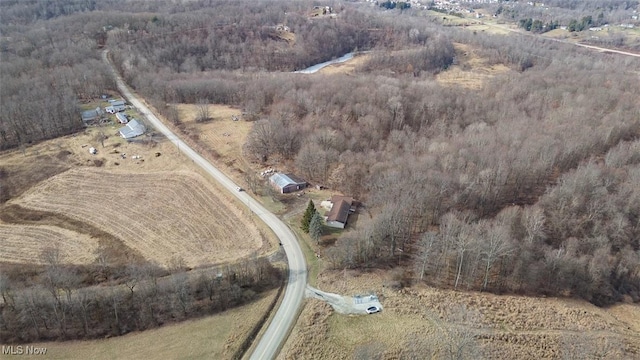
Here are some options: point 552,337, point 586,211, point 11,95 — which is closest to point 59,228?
point 11,95

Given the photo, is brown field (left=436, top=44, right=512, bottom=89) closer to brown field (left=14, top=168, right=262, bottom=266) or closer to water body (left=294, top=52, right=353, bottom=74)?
water body (left=294, top=52, right=353, bottom=74)

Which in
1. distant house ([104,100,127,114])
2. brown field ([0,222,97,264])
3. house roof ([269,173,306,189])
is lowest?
brown field ([0,222,97,264])

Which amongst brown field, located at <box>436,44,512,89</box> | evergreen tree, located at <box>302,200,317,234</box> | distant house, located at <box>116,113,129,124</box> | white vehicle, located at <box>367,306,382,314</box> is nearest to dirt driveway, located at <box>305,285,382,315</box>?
white vehicle, located at <box>367,306,382,314</box>

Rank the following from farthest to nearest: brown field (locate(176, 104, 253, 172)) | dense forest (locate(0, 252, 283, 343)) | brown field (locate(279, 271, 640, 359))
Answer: brown field (locate(176, 104, 253, 172)), dense forest (locate(0, 252, 283, 343)), brown field (locate(279, 271, 640, 359))

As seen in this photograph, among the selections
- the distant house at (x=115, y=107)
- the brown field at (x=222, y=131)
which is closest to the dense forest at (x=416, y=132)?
the brown field at (x=222, y=131)

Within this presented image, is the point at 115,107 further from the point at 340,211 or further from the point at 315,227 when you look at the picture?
the point at 315,227

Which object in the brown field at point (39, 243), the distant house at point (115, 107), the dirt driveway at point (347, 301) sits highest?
the distant house at point (115, 107)

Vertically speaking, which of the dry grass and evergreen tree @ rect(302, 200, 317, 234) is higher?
evergreen tree @ rect(302, 200, 317, 234)

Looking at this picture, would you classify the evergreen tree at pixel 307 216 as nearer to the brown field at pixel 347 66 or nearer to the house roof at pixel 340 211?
the house roof at pixel 340 211
